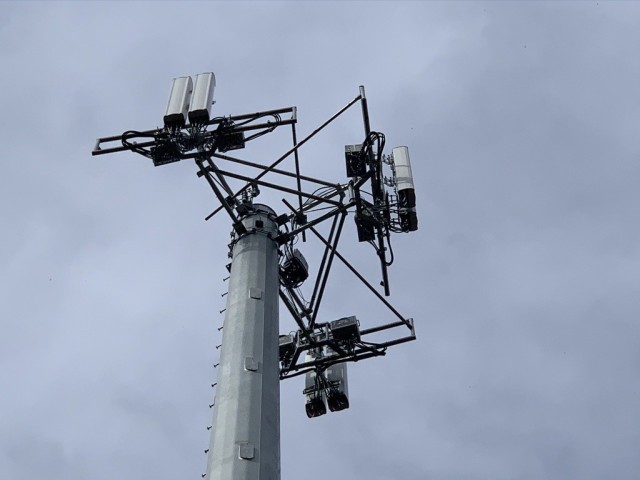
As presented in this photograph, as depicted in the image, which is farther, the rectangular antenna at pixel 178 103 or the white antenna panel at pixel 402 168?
the white antenna panel at pixel 402 168

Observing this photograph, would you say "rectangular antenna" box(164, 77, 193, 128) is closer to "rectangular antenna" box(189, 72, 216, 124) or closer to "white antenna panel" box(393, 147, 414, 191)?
"rectangular antenna" box(189, 72, 216, 124)

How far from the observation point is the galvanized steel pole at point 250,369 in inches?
854

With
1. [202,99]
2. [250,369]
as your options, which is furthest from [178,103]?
[250,369]

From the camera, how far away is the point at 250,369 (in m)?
23.6

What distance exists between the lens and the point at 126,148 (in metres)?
28.8

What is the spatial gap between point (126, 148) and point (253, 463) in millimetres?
11774

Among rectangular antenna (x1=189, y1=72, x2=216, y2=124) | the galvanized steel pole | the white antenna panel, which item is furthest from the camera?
the white antenna panel

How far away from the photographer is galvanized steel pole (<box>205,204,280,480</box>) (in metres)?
21.7

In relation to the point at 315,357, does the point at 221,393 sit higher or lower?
lower

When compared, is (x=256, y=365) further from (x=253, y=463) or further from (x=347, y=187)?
(x=347, y=187)

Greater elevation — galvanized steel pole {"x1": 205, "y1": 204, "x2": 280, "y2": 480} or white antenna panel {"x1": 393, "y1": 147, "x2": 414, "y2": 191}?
white antenna panel {"x1": 393, "y1": 147, "x2": 414, "y2": 191}

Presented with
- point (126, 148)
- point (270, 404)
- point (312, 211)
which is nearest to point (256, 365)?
point (270, 404)

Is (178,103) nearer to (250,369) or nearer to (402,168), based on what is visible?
(402,168)

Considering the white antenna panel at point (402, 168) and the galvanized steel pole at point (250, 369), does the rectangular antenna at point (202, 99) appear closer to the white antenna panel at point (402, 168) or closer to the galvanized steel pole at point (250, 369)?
the galvanized steel pole at point (250, 369)
